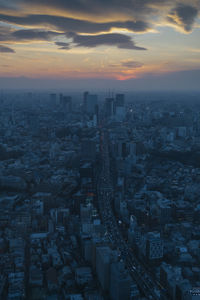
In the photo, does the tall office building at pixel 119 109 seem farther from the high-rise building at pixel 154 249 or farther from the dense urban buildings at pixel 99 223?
the high-rise building at pixel 154 249

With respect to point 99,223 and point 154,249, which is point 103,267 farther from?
point 99,223

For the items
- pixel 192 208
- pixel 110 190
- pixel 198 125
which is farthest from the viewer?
pixel 198 125

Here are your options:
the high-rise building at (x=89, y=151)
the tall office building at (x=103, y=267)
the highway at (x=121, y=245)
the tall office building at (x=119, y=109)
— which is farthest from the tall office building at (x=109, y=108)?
the tall office building at (x=103, y=267)

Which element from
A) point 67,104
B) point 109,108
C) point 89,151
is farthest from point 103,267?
point 67,104

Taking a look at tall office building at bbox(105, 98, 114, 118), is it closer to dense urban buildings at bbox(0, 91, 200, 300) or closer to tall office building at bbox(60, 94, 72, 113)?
tall office building at bbox(60, 94, 72, 113)

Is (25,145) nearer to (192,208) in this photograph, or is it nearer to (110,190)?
(110,190)

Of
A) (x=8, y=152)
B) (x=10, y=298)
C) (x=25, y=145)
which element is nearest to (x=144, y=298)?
(x=10, y=298)
